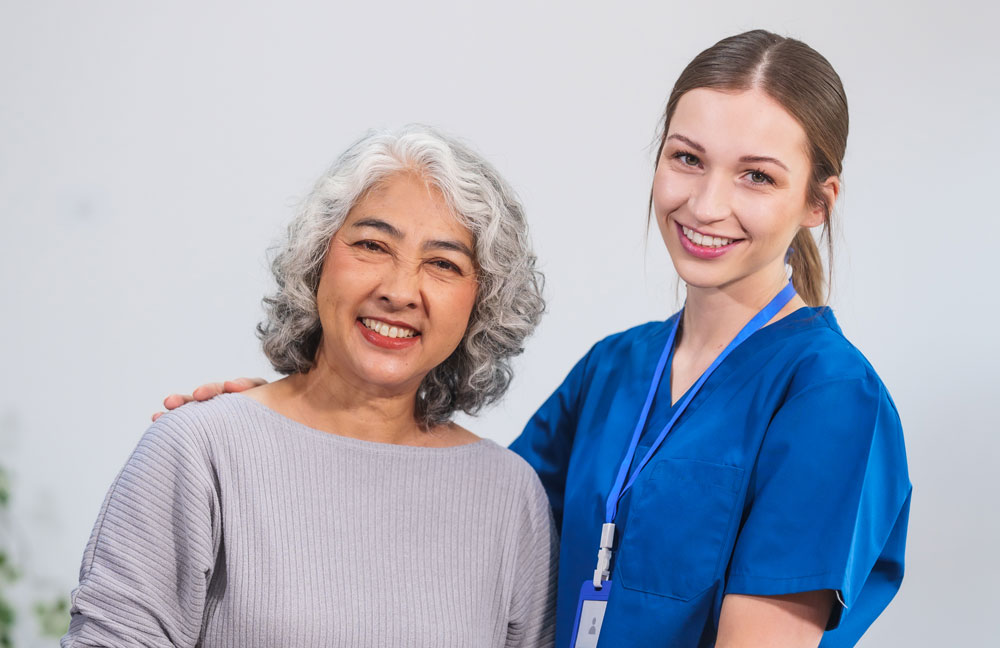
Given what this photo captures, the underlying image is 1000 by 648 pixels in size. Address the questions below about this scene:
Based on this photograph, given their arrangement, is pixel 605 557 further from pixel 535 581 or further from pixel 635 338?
pixel 635 338

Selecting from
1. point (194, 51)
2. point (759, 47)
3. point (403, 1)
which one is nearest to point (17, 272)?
point (194, 51)

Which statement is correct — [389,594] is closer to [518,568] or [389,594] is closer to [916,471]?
[518,568]

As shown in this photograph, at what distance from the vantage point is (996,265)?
264cm

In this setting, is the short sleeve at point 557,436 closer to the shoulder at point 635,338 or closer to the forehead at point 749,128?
the shoulder at point 635,338

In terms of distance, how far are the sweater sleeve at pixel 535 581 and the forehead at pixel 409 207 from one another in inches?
18.2

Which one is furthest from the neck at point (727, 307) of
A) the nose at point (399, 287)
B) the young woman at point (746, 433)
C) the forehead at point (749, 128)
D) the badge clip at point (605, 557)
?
the nose at point (399, 287)

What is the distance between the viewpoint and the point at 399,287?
1.59 meters

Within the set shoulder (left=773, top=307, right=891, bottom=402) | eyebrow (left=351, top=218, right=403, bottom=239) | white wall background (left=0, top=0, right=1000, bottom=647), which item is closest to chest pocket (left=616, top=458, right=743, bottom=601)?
shoulder (left=773, top=307, right=891, bottom=402)

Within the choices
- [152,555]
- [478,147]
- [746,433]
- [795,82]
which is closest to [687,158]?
[795,82]

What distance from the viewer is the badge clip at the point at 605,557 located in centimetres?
161

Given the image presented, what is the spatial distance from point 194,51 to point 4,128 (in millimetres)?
498

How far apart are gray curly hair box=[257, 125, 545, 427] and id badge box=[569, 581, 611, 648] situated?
37 cm

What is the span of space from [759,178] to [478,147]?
4.23 ft

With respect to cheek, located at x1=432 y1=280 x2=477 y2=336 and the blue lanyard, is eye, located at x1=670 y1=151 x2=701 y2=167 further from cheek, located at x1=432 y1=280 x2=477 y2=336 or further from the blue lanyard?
cheek, located at x1=432 y1=280 x2=477 y2=336
